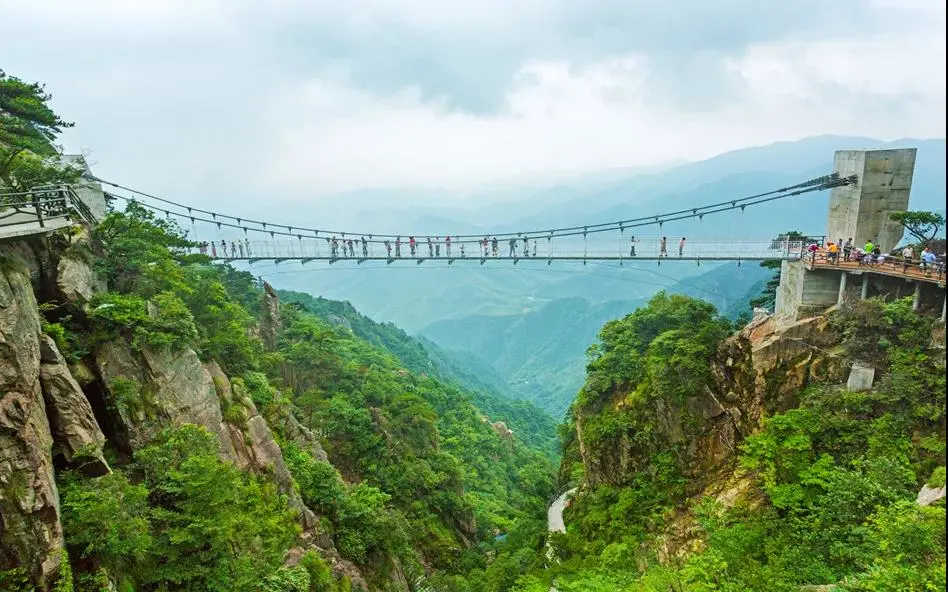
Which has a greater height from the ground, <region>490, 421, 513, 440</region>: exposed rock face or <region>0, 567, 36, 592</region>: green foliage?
<region>0, 567, 36, 592</region>: green foliage

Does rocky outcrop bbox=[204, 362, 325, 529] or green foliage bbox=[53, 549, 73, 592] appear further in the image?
rocky outcrop bbox=[204, 362, 325, 529]

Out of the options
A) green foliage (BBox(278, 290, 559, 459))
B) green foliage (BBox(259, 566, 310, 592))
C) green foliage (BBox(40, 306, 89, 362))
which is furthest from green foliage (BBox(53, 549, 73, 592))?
green foliage (BBox(278, 290, 559, 459))

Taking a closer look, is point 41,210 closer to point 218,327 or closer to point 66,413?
point 66,413

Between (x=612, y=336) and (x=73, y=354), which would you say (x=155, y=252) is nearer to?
(x=73, y=354)

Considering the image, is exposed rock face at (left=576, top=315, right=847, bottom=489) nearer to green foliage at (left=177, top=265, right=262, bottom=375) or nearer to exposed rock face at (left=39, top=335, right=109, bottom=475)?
green foliage at (left=177, top=265, right=262, bottom=375)

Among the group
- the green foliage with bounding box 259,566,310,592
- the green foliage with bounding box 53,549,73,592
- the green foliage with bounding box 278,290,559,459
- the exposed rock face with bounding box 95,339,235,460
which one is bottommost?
the green foliage with bounding box 278,290,559,459

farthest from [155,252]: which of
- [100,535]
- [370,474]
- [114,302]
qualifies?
[370,474]

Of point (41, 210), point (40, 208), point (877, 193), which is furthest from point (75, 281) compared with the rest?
point (877, 193)

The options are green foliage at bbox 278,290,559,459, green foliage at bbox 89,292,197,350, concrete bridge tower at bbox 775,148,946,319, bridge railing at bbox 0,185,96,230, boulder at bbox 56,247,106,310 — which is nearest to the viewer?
bridge railing at bbox 0,185,96,230
